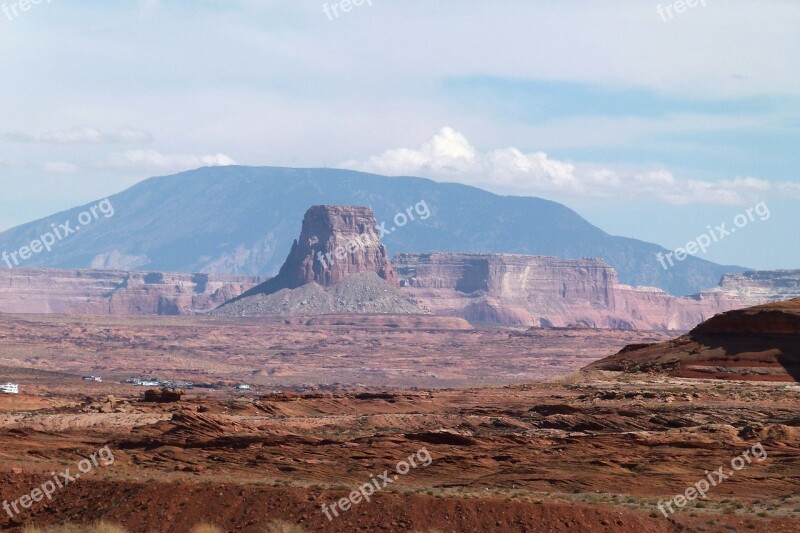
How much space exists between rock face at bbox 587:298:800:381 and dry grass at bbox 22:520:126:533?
145 ft

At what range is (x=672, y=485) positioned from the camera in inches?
1321

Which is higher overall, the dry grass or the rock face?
the rock face

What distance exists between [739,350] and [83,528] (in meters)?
48.3

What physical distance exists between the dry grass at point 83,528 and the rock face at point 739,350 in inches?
1736

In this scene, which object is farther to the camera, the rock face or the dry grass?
the rock face

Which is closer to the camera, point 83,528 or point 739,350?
point 83,528

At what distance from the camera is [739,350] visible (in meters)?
70.3

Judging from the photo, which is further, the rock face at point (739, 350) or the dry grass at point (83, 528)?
the rock face at point (739, 350)

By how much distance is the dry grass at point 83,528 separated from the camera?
28.1 meters

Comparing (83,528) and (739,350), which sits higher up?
(739,350)

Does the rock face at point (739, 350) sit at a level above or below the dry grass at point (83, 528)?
above

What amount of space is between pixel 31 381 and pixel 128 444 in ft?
247

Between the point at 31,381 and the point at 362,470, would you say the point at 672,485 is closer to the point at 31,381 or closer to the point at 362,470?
the point at 362,470

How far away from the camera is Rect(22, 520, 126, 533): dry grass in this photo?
92.3 feet
